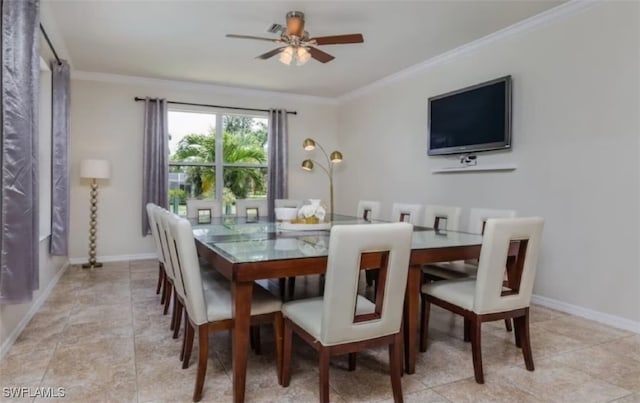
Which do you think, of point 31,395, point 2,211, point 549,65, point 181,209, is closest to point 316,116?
point 181,209

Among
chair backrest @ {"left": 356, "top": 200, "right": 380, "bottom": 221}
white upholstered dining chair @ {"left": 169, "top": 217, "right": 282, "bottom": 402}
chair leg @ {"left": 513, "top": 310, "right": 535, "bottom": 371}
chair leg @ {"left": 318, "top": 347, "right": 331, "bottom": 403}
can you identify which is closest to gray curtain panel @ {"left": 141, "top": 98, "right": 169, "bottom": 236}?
chair backrest @ {"left": 356, "top": 200, "right": 380, "bottom": 221}

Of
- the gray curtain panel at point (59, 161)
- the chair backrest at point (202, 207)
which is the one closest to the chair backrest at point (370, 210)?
the chair backrest at point (202, 207)

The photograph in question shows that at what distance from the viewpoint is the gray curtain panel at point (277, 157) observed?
6.06 m

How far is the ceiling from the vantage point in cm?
323

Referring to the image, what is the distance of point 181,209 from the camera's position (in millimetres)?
5730

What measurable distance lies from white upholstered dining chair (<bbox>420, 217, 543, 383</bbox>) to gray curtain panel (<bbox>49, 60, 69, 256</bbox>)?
382cm

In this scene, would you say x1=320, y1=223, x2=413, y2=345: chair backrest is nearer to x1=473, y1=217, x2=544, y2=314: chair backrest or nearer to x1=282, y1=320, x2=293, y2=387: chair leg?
x1=282, y1=320, x2=293, y2=387: chair leg

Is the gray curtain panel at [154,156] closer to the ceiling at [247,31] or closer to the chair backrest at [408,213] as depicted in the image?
the ceiling at [247,31]

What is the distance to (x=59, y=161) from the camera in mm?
4066

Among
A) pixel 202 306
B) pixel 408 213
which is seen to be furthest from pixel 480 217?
pixel 202 306

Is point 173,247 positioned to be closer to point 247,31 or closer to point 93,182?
point 247,31

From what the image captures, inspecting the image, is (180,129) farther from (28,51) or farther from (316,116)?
(28,51)

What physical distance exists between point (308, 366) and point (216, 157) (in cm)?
430

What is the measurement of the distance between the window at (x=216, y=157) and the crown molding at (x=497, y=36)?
205 centimetres
